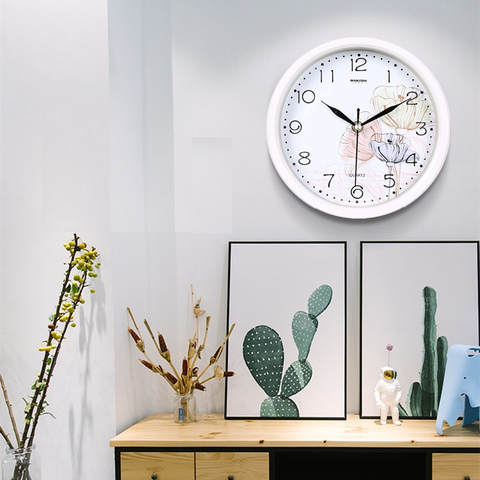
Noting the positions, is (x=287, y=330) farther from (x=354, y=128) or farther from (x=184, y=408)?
(x=354, y=128)

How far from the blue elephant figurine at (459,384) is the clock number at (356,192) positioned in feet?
1.87

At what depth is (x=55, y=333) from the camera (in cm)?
153

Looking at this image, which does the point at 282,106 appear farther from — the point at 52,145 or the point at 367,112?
the point at 52,145

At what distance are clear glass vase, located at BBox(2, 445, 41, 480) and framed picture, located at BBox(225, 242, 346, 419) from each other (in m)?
0.61

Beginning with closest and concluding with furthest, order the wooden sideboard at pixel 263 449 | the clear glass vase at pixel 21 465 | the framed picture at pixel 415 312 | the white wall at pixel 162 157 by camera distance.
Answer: the clear glass vase at pixel 21 465
the wooden sideboard at pixel 263 449
the white wall at pixel 162 157
the framed picture at pixel 415 312

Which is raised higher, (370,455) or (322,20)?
(322,20)

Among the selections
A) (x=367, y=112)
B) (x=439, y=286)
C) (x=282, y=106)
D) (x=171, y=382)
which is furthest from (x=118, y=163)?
(x=439, y=286)

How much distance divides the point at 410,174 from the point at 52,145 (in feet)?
3.76

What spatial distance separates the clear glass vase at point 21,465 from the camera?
1.47m

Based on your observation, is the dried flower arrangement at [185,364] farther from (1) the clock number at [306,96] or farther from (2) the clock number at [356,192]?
(1) the clock number at [306,96]

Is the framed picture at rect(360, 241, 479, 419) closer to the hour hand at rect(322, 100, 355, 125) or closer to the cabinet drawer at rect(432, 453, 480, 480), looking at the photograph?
the cabinet drawer at rect(432, 453, 480, 480)

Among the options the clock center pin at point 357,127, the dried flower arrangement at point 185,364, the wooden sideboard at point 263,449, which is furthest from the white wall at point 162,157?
the clock center pin at point 357,127

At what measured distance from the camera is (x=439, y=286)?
1876mm

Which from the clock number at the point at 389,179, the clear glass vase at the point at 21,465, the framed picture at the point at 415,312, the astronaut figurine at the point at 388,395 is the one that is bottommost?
the clear glass vase at the point at 21,465
